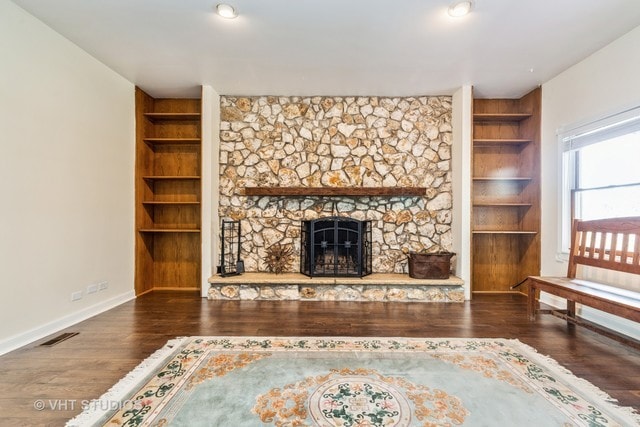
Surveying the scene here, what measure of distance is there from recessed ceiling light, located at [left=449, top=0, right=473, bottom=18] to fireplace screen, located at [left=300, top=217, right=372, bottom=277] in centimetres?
235

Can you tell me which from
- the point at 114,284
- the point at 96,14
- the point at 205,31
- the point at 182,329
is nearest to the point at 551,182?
the point at 205,31

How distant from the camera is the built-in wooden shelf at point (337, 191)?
3.88 metres

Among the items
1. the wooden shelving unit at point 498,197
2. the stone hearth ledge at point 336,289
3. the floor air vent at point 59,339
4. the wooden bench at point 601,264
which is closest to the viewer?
the wooden bench at point 601,264

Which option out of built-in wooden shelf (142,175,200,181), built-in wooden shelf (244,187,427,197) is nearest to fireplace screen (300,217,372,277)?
built-in wooden shelf (244,187,427,197)

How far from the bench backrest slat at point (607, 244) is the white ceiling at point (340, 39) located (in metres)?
1.73

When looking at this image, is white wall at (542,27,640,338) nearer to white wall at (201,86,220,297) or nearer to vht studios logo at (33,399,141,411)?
vht studios logo at (33,399,141,411)

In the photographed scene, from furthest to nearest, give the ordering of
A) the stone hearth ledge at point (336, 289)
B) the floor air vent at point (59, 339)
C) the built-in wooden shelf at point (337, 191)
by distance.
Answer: the built-in wooden shelf at point (337, 191)
the stone hearth ledge at point (336, 289)
the floor air vent at point (59, 339)

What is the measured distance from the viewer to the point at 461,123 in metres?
3.83

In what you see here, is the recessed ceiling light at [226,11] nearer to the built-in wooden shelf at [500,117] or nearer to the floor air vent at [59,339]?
the floor air vent at [59,339]

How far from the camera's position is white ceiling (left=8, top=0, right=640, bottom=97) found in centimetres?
233

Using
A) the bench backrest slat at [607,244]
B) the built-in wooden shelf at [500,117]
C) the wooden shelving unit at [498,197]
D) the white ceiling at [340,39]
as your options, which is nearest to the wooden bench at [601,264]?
the bench backrest slat at [607,244]

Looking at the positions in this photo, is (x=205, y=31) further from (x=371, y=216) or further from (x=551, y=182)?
(x=551, y=182)

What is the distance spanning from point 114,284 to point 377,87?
406 cm

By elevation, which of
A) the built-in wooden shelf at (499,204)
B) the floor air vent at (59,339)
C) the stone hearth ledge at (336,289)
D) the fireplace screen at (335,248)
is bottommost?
the floor air vent at (59,339)
